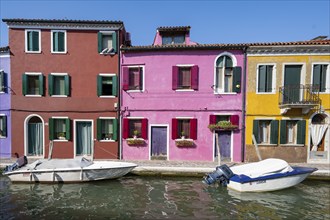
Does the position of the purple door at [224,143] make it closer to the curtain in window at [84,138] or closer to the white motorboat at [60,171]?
the white motorboat at [60,171]

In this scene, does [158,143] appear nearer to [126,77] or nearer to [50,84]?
[126,77]

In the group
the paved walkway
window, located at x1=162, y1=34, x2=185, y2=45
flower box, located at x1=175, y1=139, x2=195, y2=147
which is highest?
window, located at x1=162, y1=34, x2=185, y2=45

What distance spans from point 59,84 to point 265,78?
12166 mm

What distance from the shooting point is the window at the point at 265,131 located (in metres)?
11.3

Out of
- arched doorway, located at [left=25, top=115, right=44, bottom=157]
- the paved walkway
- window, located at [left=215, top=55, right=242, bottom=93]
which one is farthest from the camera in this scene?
arched doorway, located at [left=25, top=115, right=44, bottom=157]

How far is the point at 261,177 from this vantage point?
797cm

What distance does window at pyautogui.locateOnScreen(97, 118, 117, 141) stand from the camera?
1201 cm

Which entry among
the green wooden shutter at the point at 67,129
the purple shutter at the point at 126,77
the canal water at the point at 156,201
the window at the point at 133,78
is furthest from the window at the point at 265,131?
the green wooden shutter at the point at 67,129

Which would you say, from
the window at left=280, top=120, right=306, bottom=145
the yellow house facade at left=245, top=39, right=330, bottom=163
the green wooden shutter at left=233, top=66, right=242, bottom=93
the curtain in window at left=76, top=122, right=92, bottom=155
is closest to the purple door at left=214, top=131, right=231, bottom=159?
the yellow house facade at left=245, top=39, right=330, bottom=163

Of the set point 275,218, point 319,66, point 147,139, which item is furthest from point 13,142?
point 319,66

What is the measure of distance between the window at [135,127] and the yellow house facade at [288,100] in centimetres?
594

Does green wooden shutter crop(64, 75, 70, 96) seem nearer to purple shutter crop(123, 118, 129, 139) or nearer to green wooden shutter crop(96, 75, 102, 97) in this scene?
green wooden shutter crop(96, 75, 102, 97)

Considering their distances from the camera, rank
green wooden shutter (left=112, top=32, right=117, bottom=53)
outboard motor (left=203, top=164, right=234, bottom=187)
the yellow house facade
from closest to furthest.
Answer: outboard motor (left=203, top=164, right=234, bottom=187) → the yellow house facade → green wooden shutter (left=112, top=32, right=117, bottom=53)

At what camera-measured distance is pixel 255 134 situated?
11.4 meters
